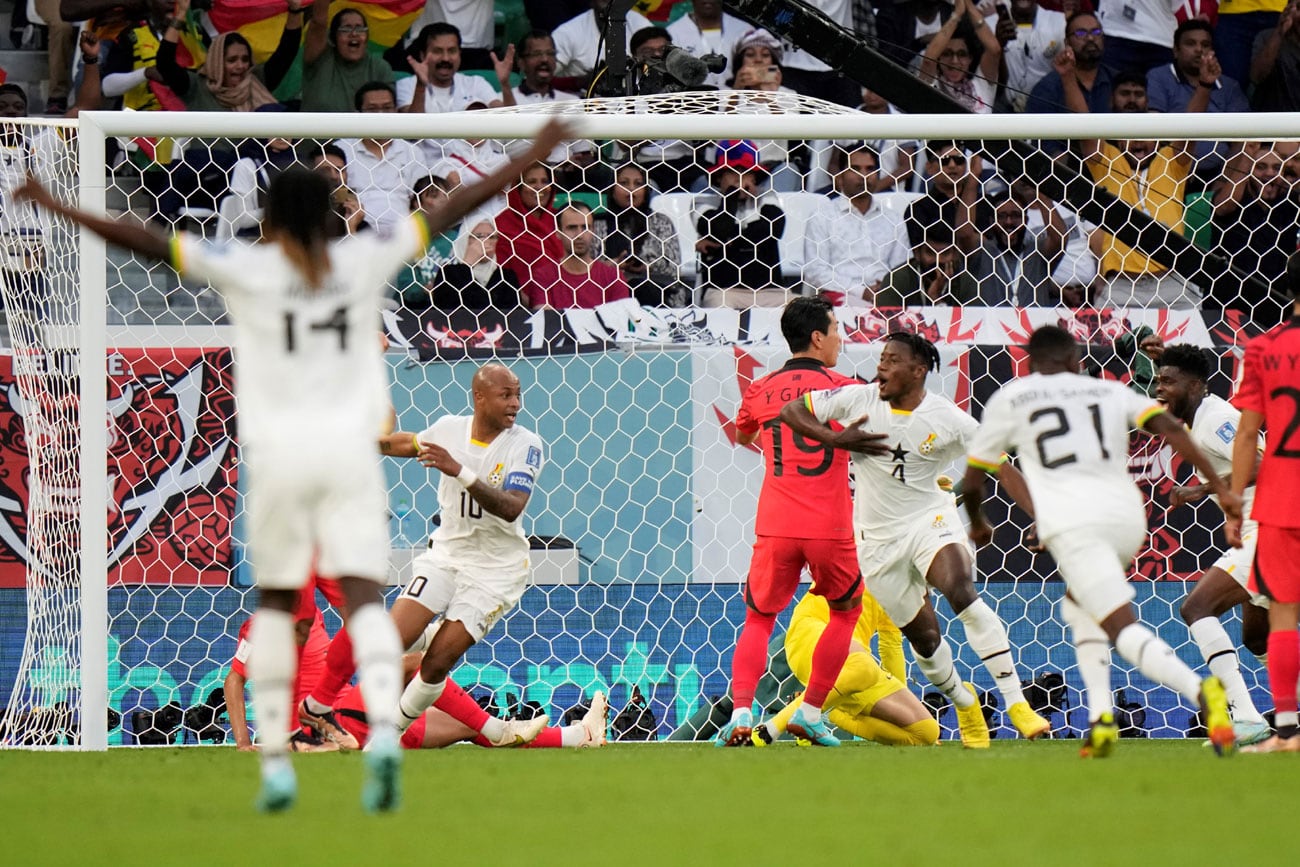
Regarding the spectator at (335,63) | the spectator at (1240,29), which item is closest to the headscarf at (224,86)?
the spectator at (335,63)

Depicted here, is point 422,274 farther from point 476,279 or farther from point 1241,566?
point 1241,566

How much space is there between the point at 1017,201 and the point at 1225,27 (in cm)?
453

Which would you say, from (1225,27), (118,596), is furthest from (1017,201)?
(118,596)

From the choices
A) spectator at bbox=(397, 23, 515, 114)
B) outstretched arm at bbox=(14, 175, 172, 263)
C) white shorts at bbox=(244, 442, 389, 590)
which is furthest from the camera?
spectator at bbox=(397, 23, 515, 114)

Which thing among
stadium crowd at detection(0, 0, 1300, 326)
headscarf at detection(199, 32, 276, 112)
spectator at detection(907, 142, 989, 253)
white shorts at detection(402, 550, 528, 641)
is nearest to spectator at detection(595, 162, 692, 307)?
stadium crowd at detection(0, 0, 1300, 326)

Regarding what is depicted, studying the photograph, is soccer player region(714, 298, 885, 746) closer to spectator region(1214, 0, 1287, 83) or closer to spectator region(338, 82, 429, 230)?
spectator region(338, 82, 429, 230)

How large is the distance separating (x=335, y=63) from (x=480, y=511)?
6.02m

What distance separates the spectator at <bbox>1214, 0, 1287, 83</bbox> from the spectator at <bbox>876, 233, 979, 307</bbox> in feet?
16.1

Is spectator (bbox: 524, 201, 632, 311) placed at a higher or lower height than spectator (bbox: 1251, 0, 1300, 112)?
lower

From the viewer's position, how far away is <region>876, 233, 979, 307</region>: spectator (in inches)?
409

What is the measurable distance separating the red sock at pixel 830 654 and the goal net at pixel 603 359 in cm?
118

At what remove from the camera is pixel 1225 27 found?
1449 cm

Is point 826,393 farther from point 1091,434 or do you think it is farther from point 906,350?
point 1091,434

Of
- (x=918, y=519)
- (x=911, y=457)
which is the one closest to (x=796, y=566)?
(x=918, y=519)
